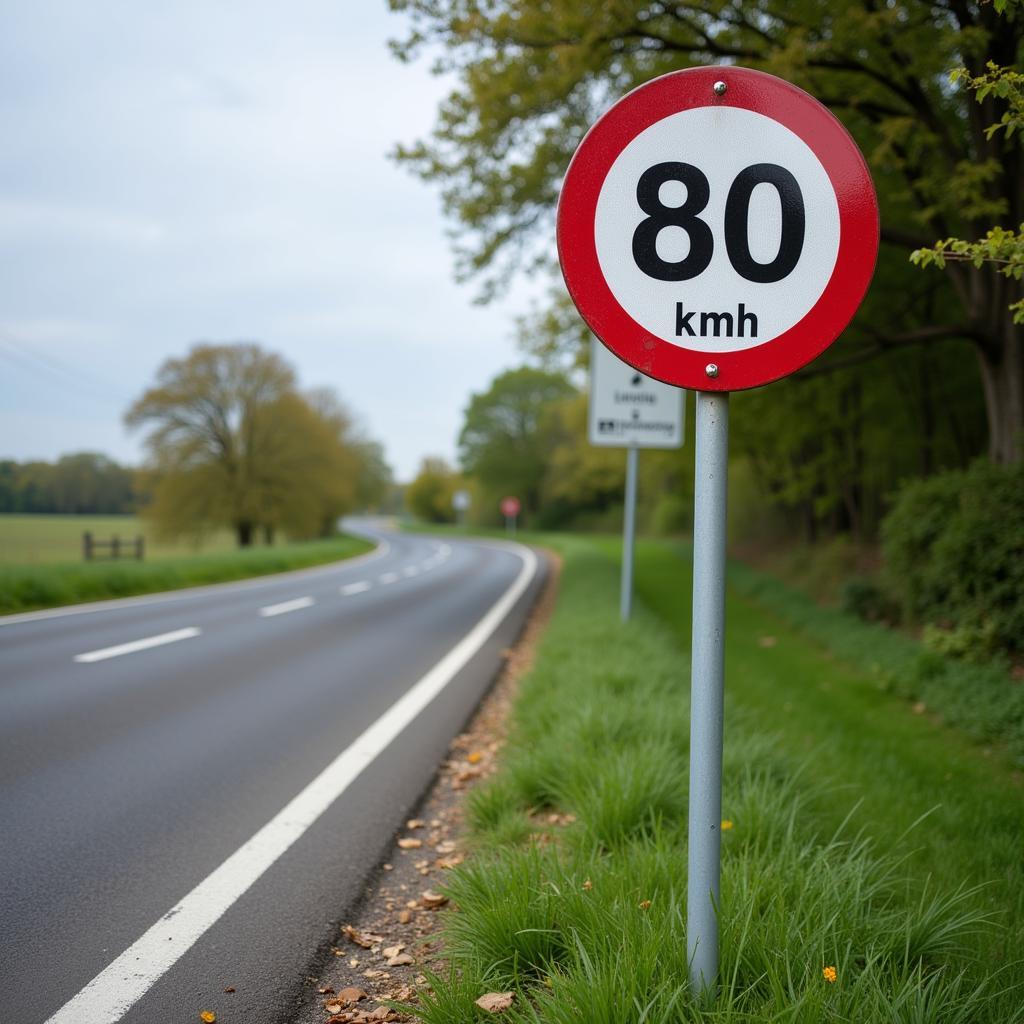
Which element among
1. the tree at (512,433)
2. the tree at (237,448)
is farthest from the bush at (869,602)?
the tree at (512,433)

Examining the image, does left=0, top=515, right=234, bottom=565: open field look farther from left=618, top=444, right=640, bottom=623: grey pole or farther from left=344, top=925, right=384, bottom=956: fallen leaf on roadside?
left=344, top=925, right=384, bottom=956: fallen leaf on roadside

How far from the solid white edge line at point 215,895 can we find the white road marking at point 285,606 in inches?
251

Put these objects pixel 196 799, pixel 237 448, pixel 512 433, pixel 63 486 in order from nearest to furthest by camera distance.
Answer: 1. pixel 196 799
2. pixel 63 486
3. pixel 237 448
4. pixel 512 433

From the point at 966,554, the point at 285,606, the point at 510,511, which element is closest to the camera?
the point at 966,554

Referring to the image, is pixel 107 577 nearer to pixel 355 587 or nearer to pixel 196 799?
pixel 355 587

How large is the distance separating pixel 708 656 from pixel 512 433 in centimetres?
6272

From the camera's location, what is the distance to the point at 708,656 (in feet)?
6.21

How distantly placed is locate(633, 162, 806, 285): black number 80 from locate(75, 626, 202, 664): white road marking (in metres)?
7.15

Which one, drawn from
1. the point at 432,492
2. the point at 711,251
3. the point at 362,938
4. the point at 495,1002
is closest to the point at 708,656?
the point at 711,251

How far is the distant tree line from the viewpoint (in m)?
16.0

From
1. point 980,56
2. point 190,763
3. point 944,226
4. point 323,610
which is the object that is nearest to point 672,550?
point 323,610

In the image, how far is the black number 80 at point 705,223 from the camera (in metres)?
1.87

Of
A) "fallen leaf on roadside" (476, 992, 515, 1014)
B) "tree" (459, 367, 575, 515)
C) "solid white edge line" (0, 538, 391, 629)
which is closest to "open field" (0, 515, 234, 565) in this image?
"solid white edge line" (0, 538, 391, 629)

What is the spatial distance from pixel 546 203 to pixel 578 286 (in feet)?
32.7
